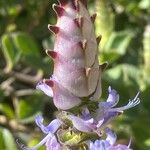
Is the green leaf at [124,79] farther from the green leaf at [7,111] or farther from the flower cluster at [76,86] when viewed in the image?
the flower cluster at [76,86]

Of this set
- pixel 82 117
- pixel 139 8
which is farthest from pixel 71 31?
pixel 139 8

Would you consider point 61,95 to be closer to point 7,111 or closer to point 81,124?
point 81,124

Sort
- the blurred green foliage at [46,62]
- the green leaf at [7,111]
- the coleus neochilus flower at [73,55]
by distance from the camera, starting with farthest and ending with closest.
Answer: the green leaf at [7,111]
the blurred green foliage at [46,62]
the coleus neochilus flower at [73,55]

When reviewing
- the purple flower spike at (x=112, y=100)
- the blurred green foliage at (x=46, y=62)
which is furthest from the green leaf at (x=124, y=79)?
the purple flower spike at (x=112, y=100)

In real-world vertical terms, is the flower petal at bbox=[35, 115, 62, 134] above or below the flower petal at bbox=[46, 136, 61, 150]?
above

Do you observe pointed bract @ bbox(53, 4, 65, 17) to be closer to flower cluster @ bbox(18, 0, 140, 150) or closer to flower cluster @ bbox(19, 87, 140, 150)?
flower cluster @ bbox(18, 0, 140, 150)

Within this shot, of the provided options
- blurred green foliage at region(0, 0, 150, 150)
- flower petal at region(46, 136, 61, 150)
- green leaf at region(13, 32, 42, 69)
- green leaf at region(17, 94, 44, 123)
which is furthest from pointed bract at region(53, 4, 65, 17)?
green leaf at region(17, 94, 44, 123)

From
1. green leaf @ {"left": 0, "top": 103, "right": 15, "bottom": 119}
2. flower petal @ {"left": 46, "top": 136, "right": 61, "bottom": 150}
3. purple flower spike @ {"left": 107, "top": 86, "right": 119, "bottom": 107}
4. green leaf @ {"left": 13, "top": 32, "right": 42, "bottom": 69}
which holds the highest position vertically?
purple flower spike @ {"left": 107, "top": 86, "right": 119, "bottom": 107}
